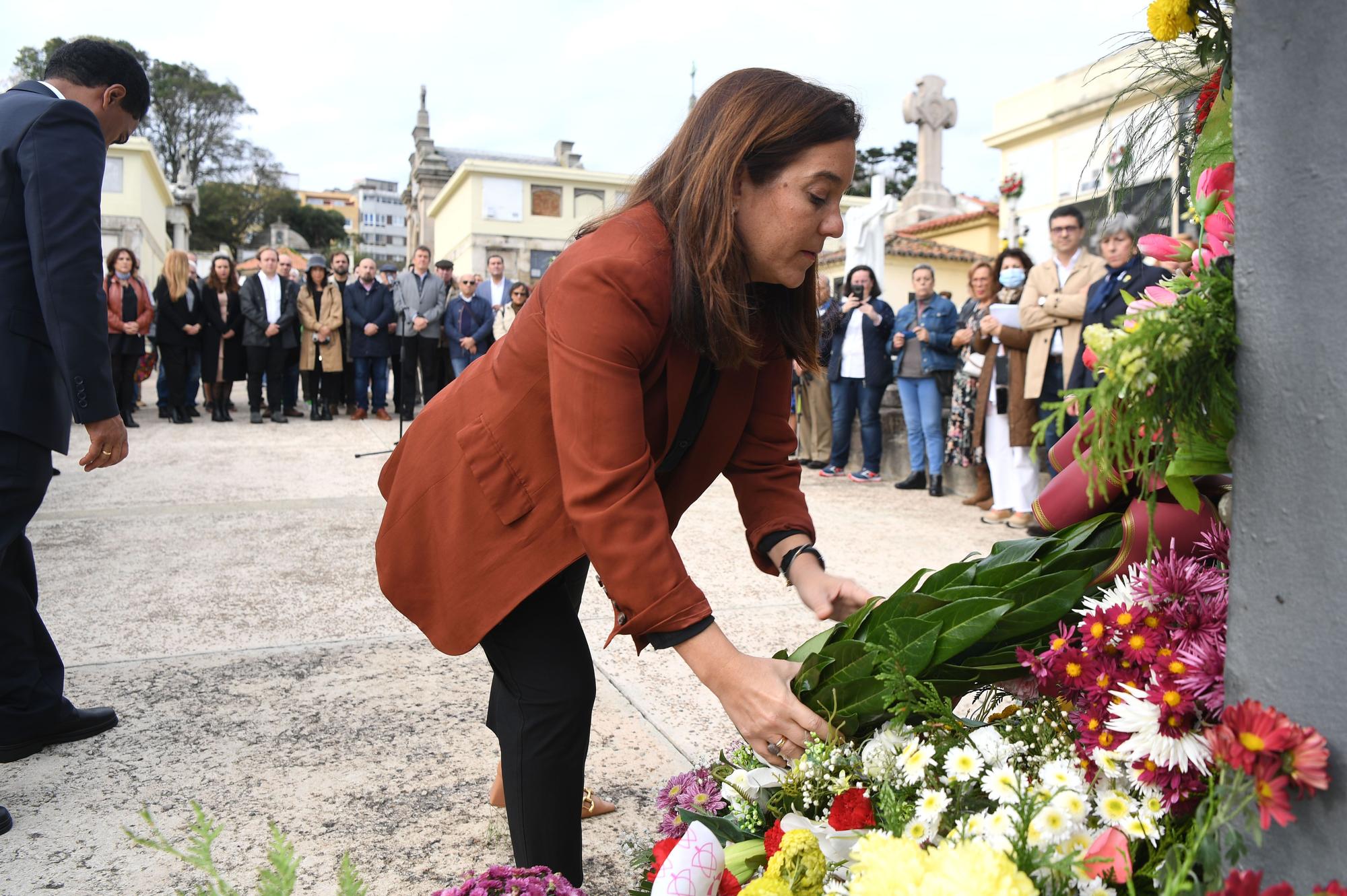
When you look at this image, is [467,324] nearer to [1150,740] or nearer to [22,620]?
[22,620]

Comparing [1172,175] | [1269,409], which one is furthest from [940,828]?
[1172,175]

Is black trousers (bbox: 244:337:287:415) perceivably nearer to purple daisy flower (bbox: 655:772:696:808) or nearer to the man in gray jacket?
the man in gray jacket

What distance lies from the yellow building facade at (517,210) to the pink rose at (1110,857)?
45.3 metres

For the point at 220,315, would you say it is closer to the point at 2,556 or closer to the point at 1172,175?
the point at 2,556

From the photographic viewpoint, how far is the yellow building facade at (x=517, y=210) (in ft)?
154

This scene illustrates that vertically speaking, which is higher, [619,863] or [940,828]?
[940,828]

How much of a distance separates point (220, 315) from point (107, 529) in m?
7.12

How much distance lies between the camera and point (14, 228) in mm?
3010

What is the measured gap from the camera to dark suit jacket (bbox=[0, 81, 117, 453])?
117 inches

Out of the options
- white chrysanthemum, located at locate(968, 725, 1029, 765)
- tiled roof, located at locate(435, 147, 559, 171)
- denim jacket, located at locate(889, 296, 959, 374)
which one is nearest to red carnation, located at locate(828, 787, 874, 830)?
white chrysanthemum, located at locate(968, 725, 1029, 765)

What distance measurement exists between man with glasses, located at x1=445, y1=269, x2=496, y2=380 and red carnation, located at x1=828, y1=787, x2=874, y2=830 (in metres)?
12.3

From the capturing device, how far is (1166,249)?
1.46 m

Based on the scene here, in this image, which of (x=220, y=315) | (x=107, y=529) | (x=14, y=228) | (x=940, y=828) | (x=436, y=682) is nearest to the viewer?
(x=940, y=828)

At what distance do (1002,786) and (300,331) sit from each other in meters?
13.3
